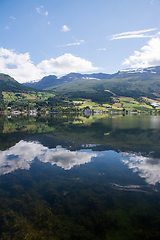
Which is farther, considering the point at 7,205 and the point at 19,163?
the point at 19,163

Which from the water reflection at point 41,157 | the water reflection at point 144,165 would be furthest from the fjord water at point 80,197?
the water reflection at point 41,157

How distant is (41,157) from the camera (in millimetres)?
20781

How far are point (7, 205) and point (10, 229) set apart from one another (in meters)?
2.44

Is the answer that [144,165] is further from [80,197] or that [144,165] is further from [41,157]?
A: [41,157]

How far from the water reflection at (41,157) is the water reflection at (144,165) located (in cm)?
461

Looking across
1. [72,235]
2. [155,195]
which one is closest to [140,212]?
[155,195]

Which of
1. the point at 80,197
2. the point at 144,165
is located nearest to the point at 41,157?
the point at 80,197

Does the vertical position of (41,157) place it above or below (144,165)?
above

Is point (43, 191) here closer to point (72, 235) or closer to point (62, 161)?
point (72, 235)

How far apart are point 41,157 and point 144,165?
42.3 ft

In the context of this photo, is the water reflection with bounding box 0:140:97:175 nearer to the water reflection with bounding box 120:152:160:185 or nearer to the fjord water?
the fjord water

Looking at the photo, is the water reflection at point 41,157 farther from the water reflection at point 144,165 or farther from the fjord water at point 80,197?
the water reflection at point 144,165

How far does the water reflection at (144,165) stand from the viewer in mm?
14822

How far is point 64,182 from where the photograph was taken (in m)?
13.9
